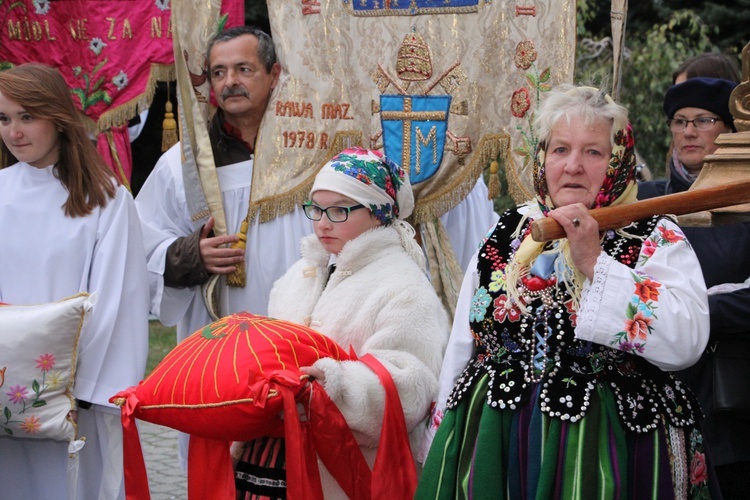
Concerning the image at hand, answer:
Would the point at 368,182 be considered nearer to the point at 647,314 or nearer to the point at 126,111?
the point at 647,314

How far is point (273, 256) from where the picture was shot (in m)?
4.39

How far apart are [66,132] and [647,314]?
2413mm

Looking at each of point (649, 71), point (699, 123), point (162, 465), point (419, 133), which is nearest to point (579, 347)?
point (699, 123)

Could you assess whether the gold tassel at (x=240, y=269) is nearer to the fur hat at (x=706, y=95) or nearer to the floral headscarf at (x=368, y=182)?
the floral headscarf at (x=368, y=182)

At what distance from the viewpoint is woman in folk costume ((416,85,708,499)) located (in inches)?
103

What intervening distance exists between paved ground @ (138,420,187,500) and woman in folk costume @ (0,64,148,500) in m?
1.95

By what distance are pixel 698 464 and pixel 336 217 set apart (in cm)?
139

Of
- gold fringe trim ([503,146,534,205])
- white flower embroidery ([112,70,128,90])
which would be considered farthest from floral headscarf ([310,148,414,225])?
white flower embroidery ([112,70,128,90])

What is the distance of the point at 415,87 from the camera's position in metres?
4.16

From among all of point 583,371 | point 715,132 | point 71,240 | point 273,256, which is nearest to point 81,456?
point 71,240

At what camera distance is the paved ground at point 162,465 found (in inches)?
235

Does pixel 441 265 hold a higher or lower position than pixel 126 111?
lower

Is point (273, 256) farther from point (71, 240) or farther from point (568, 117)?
point (568, 117)

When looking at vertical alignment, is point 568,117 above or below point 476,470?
above
